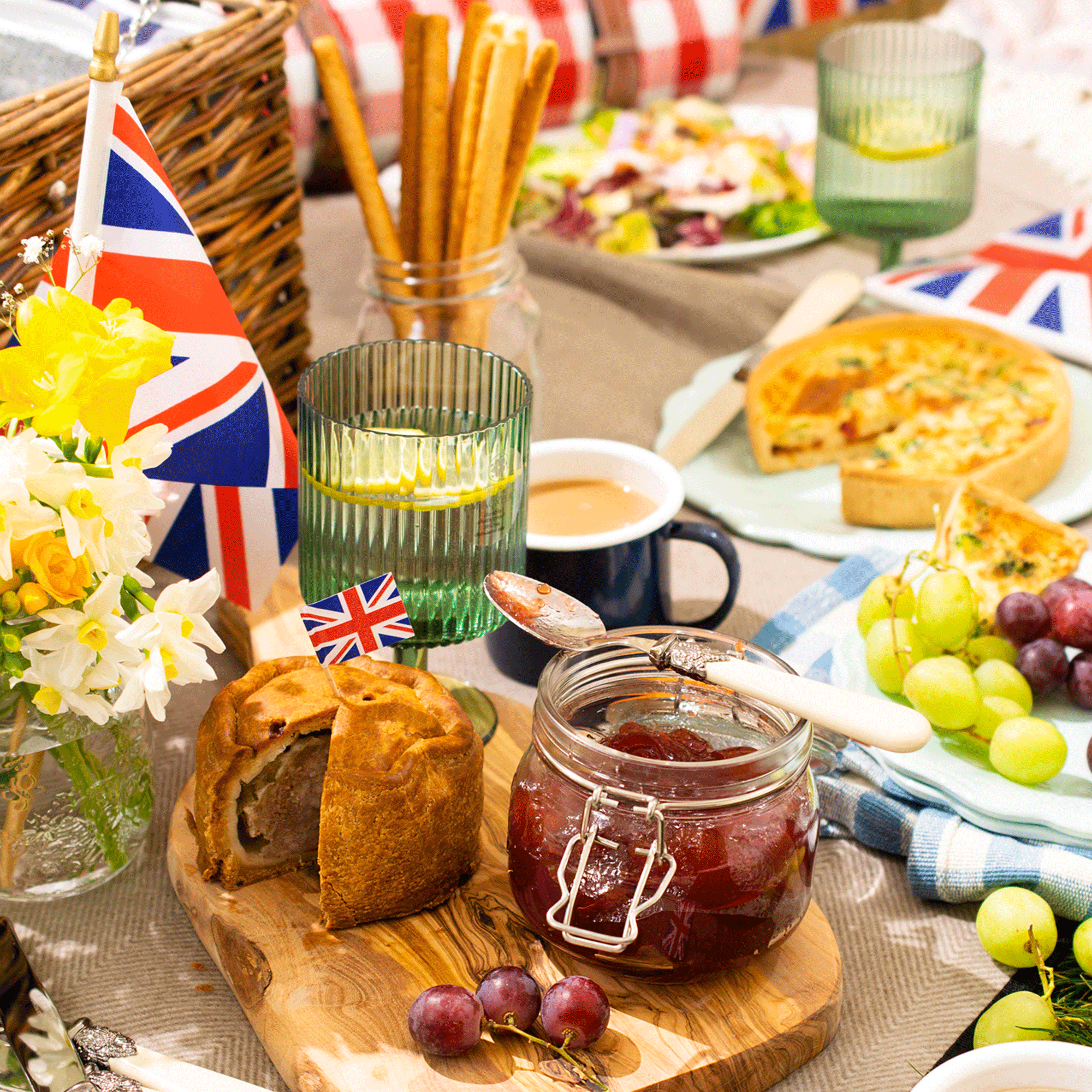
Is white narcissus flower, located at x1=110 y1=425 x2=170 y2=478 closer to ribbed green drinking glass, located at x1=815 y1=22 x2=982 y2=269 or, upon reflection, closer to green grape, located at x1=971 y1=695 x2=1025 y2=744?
green grape, located at x1=971 y1=695 x2=1025 y2=744

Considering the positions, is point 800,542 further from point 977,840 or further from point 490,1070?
point 490,1070

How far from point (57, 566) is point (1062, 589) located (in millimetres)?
802

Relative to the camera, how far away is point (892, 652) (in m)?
1.08

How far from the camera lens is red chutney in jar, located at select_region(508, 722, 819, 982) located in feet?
2.63

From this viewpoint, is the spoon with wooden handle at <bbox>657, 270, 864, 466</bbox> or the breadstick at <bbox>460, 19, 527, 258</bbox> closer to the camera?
the breadstick at <bbox>460, 19, 527, 258</bbox>

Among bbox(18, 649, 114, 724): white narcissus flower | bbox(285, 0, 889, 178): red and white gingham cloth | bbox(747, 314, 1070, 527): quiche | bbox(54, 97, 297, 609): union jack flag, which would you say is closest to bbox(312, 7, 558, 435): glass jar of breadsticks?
bbox(54, 97, 297, 609): union jack flag

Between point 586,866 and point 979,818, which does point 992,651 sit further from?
point 586,866

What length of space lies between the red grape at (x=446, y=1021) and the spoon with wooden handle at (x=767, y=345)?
0.78m

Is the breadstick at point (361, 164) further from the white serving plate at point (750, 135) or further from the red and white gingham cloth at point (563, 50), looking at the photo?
the red and white gingham cloth at point (563, 50)

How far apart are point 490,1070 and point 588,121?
2.01 meters

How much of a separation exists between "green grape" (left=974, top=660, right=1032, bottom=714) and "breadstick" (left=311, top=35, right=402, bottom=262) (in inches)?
28.1

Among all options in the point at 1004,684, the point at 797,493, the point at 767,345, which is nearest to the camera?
the point at 1004,684

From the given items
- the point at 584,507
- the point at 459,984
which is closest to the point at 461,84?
the point at 584,507

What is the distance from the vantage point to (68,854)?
95cm
